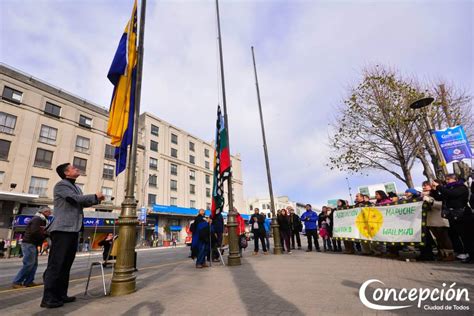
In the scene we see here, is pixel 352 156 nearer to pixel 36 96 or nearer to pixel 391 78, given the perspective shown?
pixel 391 78

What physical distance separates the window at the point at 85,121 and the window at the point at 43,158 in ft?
18.2

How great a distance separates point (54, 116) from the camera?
2867 cm

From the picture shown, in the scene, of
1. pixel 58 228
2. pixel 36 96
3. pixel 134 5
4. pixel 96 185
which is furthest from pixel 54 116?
pixel 58 228

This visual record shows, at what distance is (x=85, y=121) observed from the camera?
3212 centimetres

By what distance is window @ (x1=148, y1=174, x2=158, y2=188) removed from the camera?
37.6 m

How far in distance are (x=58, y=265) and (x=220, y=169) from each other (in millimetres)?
5325

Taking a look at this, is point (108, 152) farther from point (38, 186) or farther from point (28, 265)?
point (28, 265)

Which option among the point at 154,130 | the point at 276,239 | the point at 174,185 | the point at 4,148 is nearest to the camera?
the point at 276,239

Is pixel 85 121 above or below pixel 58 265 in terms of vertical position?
above

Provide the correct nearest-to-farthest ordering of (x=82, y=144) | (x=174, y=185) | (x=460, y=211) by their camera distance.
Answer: (x=460, y=211) → (x=82, y=144) → (x=174, y=185)

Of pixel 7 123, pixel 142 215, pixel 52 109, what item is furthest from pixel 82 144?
pixel 142 215

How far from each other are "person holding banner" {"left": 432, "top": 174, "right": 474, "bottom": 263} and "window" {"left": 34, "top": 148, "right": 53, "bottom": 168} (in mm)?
32893

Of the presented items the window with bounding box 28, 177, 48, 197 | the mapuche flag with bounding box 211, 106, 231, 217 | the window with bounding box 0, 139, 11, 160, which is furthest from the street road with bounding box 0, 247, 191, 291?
the window with bounding box 0, 139, 11, 160

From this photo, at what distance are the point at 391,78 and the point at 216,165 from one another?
11.2m
